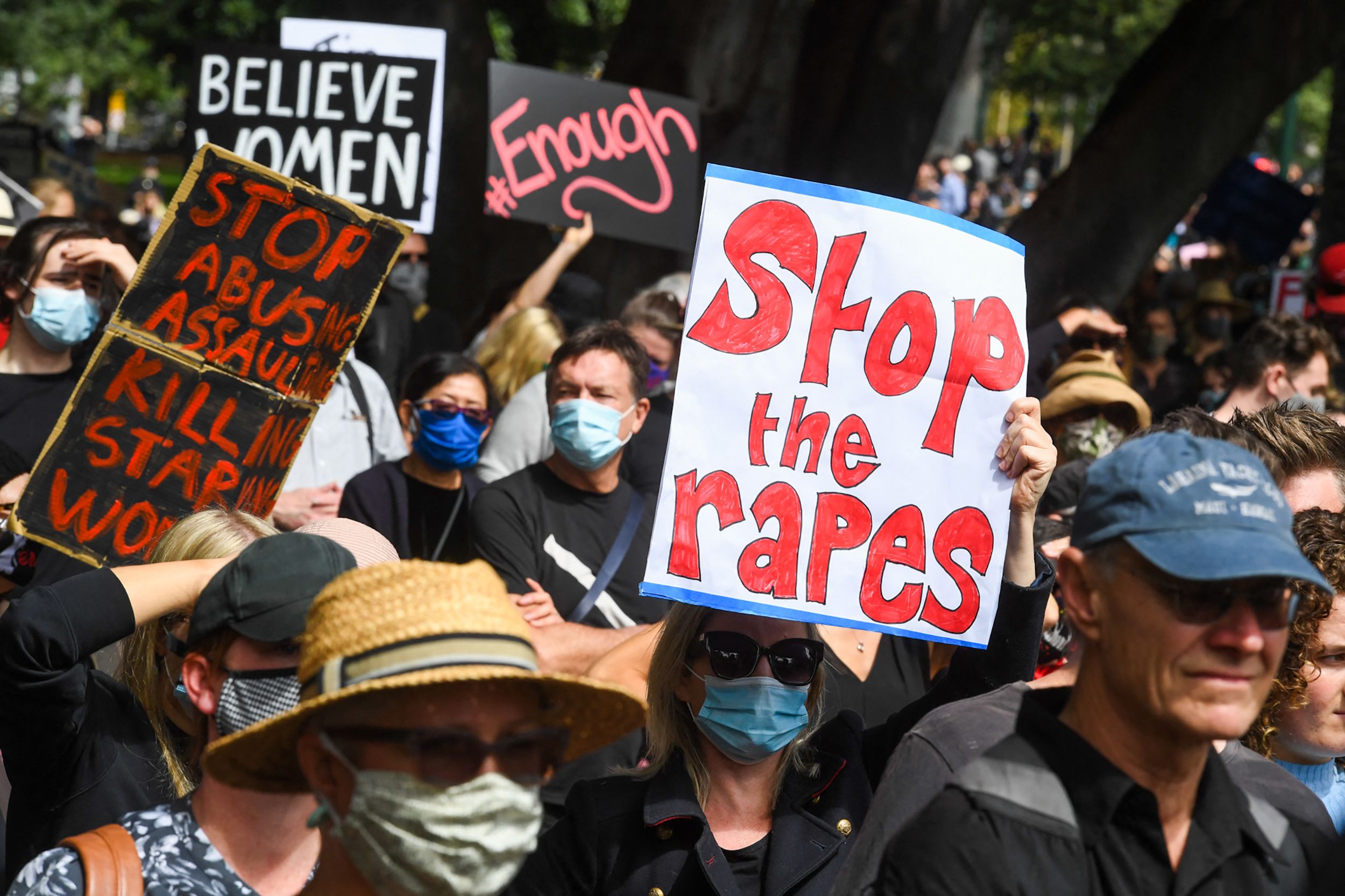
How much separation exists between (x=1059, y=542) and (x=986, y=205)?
65.7ft

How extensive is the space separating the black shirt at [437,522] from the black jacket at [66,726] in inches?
94.3

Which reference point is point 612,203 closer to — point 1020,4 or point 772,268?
point 772,268

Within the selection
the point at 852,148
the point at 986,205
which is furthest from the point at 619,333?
the point at 986,205

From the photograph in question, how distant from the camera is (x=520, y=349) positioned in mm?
6883

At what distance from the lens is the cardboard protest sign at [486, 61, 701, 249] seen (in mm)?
7398

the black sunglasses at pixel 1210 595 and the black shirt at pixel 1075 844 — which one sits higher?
the black sunglasses at pixel 1210 595

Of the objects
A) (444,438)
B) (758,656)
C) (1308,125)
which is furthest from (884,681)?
(1308,125)

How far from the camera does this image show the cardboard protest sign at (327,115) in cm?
656

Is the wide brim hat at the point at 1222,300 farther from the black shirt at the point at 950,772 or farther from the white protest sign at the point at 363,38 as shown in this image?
the black shirt at the point at 950,772

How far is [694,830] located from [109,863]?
3.83 ft

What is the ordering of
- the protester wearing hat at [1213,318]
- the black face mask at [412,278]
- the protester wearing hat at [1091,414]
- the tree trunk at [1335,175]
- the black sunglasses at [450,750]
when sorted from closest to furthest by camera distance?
the black sunglasses at [450,750], the protester wearing hat at [1091,414], the black face mask at [412,278], the protester wearing hat at [1213,318], the tree trunk at [1335,175]

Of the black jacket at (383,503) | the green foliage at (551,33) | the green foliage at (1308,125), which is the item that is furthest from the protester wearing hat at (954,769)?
the green foliage at (1308,125)

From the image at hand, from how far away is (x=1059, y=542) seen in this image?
403 cm

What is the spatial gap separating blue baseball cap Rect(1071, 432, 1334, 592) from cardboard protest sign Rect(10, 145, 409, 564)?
2866 mm
